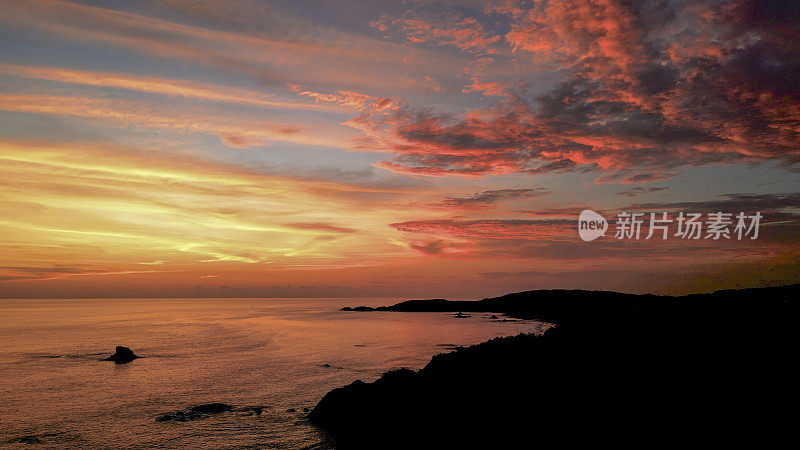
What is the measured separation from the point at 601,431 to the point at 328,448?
43.0 ft

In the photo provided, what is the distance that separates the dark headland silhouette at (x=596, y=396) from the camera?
15.3 m

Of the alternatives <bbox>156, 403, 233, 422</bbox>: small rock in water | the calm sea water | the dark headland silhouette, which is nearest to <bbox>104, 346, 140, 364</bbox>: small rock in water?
the calm sea water

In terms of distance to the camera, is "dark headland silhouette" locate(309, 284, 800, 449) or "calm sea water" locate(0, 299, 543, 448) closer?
"dark headland silhouette" locate(309, 284, 800, 449)

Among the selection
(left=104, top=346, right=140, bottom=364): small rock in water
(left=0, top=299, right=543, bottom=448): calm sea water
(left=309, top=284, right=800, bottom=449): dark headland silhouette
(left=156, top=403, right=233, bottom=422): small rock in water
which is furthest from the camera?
(left=104, top=346, right=140, bottom=364): small rock in water

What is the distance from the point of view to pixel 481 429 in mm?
18688

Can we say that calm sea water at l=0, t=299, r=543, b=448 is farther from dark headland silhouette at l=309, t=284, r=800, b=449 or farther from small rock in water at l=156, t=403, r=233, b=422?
dark headland silhouette at l=309, t=284, r=800, b=449

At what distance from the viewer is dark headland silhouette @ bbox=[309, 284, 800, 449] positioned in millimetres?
15295

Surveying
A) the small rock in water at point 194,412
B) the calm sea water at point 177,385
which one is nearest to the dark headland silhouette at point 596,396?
the calm sea water at point 177,385

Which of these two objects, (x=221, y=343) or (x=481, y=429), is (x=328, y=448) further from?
(x=221, y=343)

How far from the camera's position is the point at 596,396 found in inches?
751

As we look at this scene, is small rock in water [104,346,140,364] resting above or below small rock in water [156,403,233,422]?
below

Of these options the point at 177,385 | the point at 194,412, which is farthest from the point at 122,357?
the point at 194,412

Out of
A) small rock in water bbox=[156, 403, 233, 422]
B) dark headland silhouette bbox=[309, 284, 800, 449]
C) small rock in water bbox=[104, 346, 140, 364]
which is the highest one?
dark headland silhouette bbox=[309, 284, 800, 449]

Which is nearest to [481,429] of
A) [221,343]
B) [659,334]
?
[659,334]
